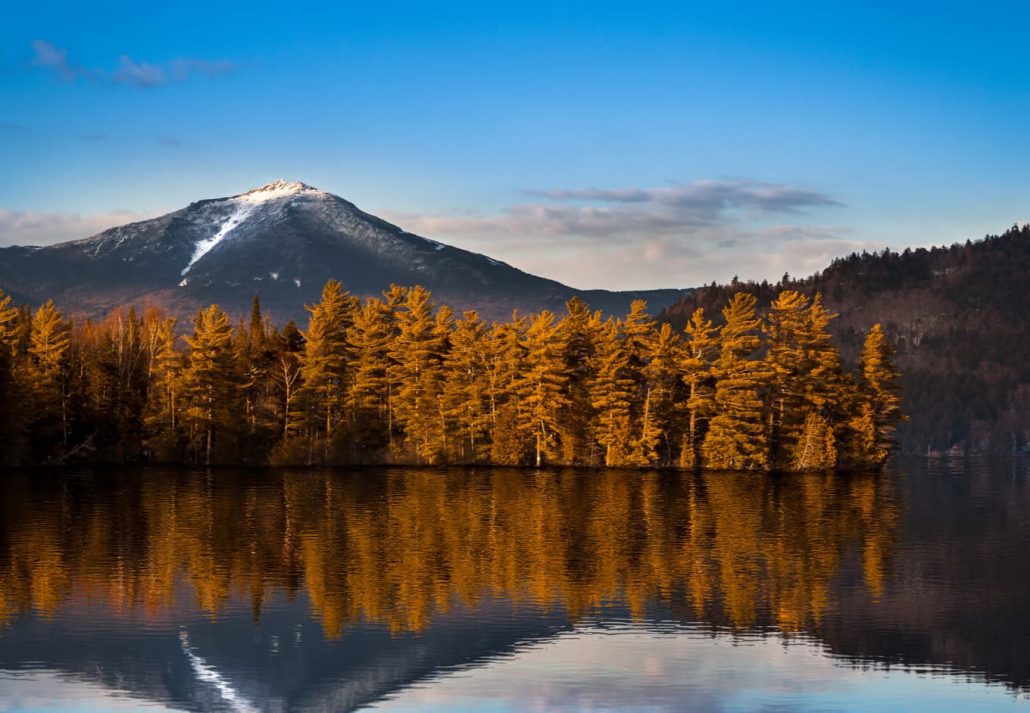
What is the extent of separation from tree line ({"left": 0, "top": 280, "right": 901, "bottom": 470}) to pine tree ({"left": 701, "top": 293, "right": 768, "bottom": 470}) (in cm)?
17

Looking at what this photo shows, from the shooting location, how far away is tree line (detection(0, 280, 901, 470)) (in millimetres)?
115812

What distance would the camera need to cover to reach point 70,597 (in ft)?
133

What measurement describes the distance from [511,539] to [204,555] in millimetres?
13772

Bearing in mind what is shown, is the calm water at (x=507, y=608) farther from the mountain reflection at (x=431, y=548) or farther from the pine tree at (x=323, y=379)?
the pine tree at (x=323, y=379)

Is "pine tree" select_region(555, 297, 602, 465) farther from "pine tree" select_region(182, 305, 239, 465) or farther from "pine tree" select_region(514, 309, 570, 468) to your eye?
"pine tree" select_region(182, 305, 239, 465)

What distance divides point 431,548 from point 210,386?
69159mm

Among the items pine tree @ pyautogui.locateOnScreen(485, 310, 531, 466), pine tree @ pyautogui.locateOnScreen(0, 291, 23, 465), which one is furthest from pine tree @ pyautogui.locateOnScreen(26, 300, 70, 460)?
pine tree @ pyautogui.locateOnScreen(485, 310, 531, 466)

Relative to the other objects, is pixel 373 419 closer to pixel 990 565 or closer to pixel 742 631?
pixel 990 565

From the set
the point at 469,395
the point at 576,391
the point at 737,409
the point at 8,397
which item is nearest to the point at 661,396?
the point at 737,409

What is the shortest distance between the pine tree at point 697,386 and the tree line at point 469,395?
0.20m

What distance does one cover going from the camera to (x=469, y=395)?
398ft

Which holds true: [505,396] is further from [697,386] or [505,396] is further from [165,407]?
[165,407]

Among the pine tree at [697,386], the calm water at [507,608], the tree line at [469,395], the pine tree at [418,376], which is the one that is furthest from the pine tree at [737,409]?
the calm water at [507,608]

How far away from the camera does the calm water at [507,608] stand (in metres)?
30.3
